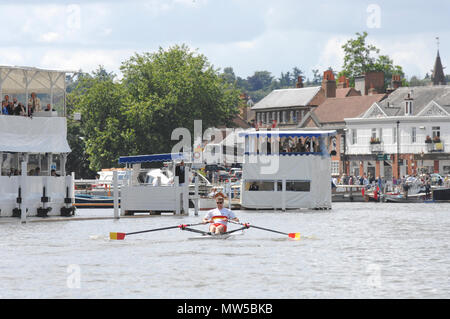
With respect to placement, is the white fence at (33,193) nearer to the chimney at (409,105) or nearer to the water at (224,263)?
the water at (224,263)

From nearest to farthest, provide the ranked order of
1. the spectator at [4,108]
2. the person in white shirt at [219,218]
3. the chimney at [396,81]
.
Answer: the person in white shirt at [219,218] < the spectator at [4,108] < the chimney at [396,81]

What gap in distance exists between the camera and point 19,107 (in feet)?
165

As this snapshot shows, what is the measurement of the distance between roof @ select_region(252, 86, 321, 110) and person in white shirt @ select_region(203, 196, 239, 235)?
105m

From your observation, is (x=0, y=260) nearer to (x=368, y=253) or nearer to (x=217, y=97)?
(x=368, y=253)

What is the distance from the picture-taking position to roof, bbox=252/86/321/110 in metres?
144

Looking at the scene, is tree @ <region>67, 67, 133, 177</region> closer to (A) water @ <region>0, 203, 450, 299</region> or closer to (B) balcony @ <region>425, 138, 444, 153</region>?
(B) balcony @ <region>425, 138, 444, 153</region>

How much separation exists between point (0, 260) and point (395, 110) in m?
92.1

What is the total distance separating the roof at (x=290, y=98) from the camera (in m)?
144

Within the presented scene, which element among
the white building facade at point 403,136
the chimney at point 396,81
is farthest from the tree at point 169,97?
the chimney at point 396,81

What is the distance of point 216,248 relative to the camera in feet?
112

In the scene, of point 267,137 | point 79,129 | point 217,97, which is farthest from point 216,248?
point 79,129

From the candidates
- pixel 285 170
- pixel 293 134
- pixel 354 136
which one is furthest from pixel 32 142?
pixel 354 136

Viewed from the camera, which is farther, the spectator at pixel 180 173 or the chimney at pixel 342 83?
the chimney at pixel 342 83
